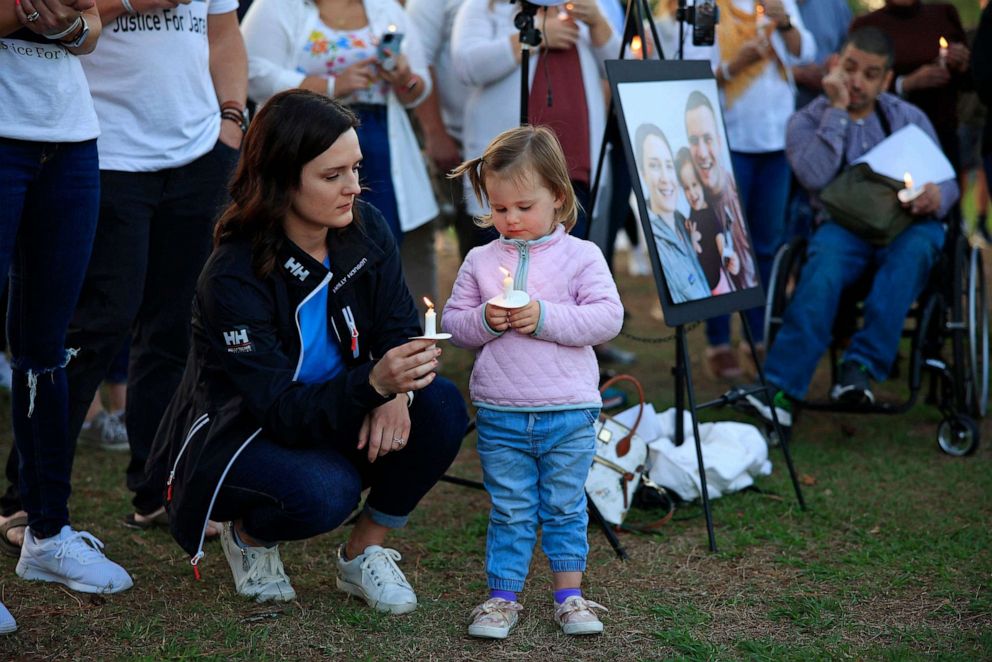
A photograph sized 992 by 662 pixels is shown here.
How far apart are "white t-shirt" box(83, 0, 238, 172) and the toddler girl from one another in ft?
2.95

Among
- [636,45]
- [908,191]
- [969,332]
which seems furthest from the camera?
[969,332]

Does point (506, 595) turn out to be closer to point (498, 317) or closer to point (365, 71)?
point (498, 317)

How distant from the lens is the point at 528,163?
281 centimetres

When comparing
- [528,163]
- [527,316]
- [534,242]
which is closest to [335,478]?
[527,316]

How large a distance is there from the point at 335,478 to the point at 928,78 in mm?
3801

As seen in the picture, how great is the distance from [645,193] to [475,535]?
3.85 feet

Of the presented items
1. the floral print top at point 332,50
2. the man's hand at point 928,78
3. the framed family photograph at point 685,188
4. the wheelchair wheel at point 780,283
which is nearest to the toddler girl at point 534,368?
the framed family photograph at point 685,188

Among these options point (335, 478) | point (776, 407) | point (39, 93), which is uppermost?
point (39, 93)

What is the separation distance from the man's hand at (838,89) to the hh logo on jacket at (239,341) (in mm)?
2965

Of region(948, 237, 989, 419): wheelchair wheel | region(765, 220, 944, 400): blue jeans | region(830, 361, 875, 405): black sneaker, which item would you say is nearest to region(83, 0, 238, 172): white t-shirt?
region(765, 220, 944, 400): blue jeans

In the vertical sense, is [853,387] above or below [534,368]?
below

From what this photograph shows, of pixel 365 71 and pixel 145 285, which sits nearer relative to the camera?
pixel 145 285

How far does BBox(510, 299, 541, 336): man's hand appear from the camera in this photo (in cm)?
273

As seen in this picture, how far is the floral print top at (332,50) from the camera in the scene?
4.36 m
